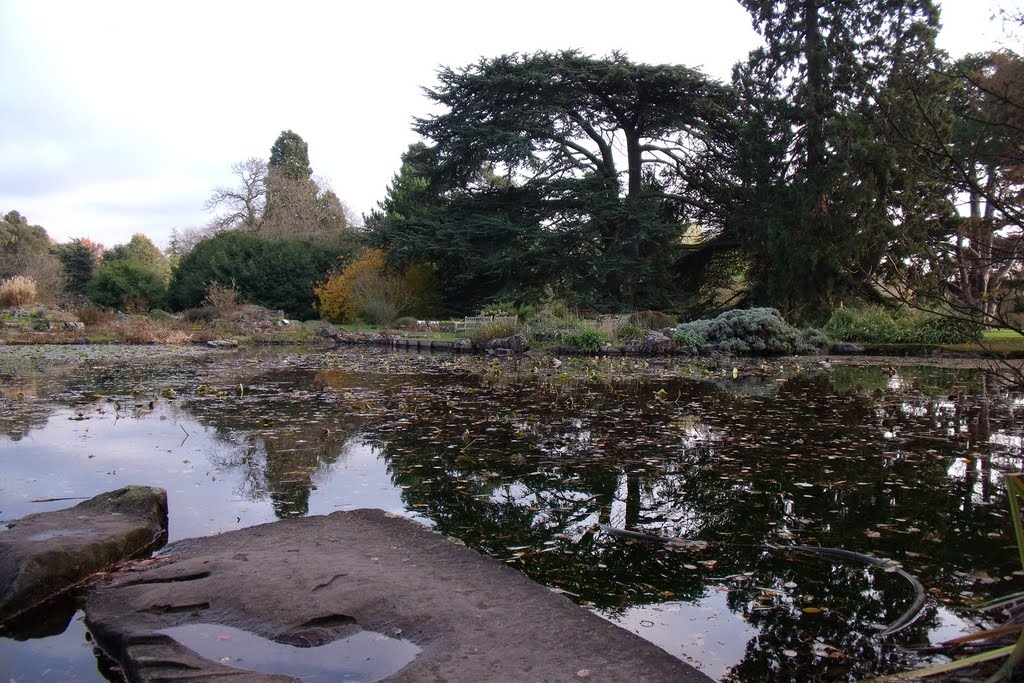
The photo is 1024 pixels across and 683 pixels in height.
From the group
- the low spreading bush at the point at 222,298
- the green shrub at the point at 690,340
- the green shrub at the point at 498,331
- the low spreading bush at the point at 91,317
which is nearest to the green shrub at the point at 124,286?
the low spreading bush at the point at 222,298

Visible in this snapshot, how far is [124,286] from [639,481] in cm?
3494

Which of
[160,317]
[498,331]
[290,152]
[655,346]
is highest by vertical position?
[290,152]

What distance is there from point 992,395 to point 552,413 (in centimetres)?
653

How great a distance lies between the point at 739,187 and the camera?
83.3 feet

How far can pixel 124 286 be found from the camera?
34.7 metres

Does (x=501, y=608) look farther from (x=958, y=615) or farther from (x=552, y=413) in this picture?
(x=552, y=413)

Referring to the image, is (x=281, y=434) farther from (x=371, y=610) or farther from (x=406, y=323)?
(x=406, y=323)

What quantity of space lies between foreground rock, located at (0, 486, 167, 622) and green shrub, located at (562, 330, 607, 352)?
582 inches

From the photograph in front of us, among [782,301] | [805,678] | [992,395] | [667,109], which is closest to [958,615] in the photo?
[805,678]

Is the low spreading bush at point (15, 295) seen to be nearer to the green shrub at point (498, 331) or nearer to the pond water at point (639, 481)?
the green shrub at point (498, 331)

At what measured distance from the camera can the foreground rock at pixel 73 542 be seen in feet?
11.7

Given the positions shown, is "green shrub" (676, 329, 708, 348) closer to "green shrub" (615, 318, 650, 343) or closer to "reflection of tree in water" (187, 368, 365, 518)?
"green shrub" (615, 318, 650, 343)

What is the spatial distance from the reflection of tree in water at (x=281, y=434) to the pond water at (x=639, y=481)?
0.04 metres

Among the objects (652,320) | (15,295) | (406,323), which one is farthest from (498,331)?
(15,295)
